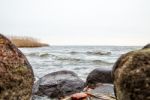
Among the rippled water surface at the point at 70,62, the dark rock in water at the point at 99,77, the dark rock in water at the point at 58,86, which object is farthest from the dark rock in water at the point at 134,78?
the rippled water surface at the point at 70,62

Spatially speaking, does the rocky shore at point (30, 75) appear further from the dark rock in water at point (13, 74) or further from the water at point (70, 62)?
the water at point (70, 62)

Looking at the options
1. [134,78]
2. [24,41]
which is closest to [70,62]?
[134,78]

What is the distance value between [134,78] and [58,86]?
5.33m

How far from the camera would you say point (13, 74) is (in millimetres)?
3688

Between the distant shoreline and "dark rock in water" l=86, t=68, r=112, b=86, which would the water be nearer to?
"dark rock in water" l=86, t=68, r=112, b=86

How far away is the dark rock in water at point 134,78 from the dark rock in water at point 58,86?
16.0ft

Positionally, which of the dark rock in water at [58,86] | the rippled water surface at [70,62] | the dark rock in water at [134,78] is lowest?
the rippled water surface at [70,62]

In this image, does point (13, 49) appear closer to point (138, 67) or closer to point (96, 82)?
point (138, 67)

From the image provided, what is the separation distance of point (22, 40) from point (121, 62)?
4962cm

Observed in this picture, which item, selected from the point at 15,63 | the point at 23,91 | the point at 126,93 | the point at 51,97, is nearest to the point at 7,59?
the point at 15,63

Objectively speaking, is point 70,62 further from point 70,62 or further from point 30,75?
point 30,75

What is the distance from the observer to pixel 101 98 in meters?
5.89

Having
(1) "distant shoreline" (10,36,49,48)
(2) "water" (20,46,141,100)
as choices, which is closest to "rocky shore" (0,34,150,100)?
(2) "water" (20,46,141,100)

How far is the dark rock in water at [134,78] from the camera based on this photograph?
3.69 meters
